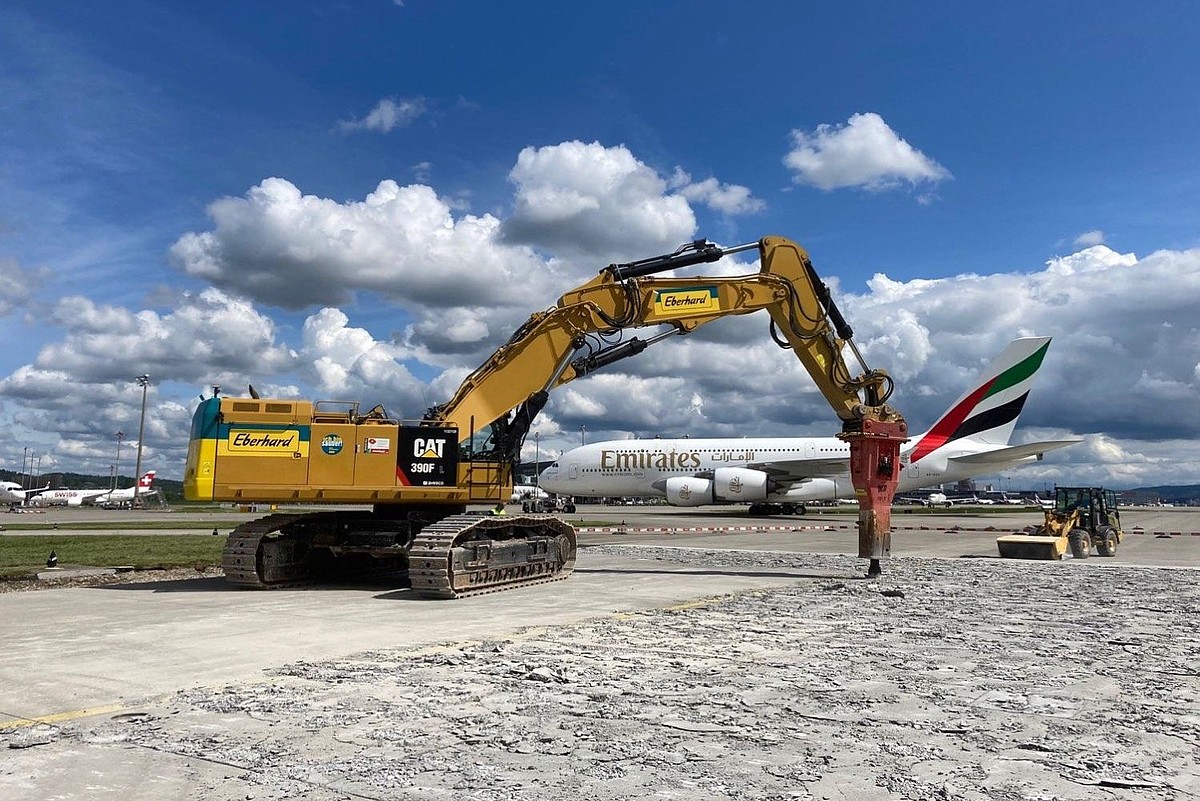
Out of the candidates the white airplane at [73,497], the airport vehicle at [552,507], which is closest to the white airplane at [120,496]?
the white airplane at [73,497]

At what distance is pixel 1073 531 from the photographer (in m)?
22.9

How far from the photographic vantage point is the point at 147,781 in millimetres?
4891

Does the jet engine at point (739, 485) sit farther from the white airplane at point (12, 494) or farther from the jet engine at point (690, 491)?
the white airplane at point (12, 494)

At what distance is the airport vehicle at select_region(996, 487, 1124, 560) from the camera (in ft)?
71.6

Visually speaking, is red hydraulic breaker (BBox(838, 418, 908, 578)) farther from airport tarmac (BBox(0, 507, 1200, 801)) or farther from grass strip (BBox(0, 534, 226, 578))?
grass strip (BBox(0, 534, 226, 578))

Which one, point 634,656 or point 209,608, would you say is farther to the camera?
point 209,608

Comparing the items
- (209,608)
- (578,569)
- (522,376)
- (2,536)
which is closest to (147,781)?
(209,608)

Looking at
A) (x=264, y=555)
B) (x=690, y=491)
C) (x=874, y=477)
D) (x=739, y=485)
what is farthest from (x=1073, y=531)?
(x=690, y=491)

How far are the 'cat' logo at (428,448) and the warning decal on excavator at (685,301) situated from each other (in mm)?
4892

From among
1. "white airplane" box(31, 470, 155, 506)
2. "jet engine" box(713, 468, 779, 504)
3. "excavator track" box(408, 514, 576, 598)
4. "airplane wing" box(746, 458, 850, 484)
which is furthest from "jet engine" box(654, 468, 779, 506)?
"white airplane" box(31, 470, 155, 506)

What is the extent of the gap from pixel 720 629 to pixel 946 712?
4185mm

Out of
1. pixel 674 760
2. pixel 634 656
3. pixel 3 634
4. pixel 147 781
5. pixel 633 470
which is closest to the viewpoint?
pixel 147 781

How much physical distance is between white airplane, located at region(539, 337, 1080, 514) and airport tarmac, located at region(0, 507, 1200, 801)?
3043 centimetres

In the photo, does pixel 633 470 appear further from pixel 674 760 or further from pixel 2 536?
pixel 674 760
